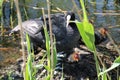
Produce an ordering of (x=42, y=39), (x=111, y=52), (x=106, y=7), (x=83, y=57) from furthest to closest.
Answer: (x=106, y=7), (x=111, y=52), (x=83, y=57), (x=42, y=39)

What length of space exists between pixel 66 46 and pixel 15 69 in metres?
0.61

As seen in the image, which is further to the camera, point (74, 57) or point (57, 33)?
point (74, 57)

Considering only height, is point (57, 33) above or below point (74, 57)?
above

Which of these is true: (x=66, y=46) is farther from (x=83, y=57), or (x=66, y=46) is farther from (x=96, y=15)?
(x=96, y=15)

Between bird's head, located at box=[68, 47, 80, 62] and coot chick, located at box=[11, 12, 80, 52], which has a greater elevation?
coot chick, located at box=[11, 12, 80, 52]

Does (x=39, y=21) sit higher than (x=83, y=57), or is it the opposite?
(x=39, y=21)

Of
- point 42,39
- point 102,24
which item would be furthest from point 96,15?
point 42,39

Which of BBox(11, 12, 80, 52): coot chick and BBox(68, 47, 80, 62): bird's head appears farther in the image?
BBox(68, 47, 80, 62): bird's head

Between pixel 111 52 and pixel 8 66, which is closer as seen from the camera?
pixel 8 66

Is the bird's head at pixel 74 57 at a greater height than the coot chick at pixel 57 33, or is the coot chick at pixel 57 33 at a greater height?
the coot chick at pixel 57 33

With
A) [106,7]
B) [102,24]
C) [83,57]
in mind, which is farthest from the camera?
[106,7]

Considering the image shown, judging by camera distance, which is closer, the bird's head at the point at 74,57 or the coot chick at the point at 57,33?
the coot chick at the point at 57,33

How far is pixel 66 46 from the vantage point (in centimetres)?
360

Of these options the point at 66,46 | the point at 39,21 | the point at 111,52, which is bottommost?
the point at 111,52
